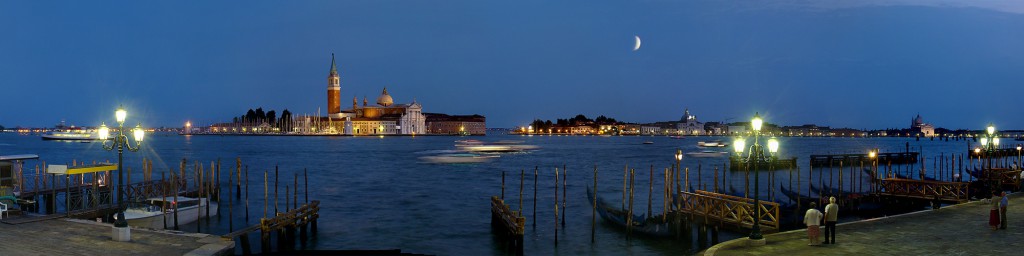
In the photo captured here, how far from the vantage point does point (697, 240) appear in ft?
53.8

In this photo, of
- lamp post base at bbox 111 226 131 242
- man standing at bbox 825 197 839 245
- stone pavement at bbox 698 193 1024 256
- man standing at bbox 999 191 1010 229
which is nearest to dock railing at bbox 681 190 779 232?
stone pavement at bbox 698 193 1024 256

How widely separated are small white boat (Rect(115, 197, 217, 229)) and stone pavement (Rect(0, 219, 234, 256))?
11.6 feet

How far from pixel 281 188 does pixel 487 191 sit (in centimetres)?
933

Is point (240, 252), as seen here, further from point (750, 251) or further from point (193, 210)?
point (750, 251)

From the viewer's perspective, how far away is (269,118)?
19125cm

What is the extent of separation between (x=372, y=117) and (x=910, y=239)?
152 metres

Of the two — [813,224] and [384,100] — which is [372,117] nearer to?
[384,100]

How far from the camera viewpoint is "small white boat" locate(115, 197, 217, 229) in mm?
16000

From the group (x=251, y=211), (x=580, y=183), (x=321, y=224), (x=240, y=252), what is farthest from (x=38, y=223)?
(x=580, y=183)

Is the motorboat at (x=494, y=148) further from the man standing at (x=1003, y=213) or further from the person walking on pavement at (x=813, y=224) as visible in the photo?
the person walking on pavement at (x=813, y=224)

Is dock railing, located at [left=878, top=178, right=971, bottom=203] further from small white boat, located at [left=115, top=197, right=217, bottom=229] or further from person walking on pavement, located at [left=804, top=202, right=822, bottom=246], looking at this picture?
small white boat, located at [left=115, top=197, right=217, bottom=229]

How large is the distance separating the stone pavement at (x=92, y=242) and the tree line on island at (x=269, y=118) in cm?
17165

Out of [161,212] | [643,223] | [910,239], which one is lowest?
[643,223]

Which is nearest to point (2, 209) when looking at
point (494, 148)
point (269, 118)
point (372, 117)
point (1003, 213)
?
point (1003, 213)
